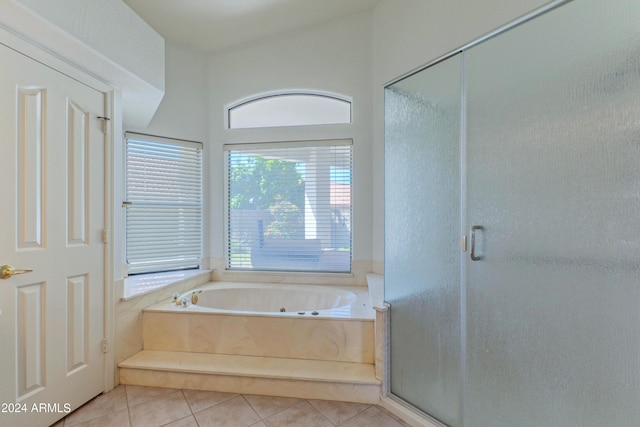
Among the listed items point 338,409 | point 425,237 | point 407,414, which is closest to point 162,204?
point 338,409

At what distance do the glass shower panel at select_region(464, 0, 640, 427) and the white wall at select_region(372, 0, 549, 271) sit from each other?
400 millimetres

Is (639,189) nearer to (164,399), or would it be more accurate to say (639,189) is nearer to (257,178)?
(164,399)

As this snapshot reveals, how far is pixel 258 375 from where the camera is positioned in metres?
1.93

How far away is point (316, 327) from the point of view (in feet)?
6.91

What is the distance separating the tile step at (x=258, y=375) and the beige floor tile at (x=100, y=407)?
0.12 m

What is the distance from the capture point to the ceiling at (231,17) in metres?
2.49

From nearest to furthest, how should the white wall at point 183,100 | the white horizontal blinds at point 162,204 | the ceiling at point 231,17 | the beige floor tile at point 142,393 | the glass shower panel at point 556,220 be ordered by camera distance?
1. the glass shower panel at point 556,220
2. the beige floor tile at point 142,393
3. the ceiling at point 231,17
4. the white horizontal blinds at point 162,204
5. the white wall at point 183,100

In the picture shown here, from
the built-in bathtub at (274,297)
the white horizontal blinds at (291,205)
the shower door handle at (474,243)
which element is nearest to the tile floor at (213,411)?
the built-in bathtub at (274,297)

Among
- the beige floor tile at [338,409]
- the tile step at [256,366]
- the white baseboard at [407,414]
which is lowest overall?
the beige floor tile at [338,409]

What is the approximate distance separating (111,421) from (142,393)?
0.28 metres

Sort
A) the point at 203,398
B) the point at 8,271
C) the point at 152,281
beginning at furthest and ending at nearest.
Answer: the point at 152,281, the point at 203,398, the point at 8,271

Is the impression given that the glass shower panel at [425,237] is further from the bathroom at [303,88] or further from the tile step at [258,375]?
the bathroom at [303,88]

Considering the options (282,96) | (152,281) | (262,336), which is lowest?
(262,336)

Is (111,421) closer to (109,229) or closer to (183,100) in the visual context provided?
(109,229)
